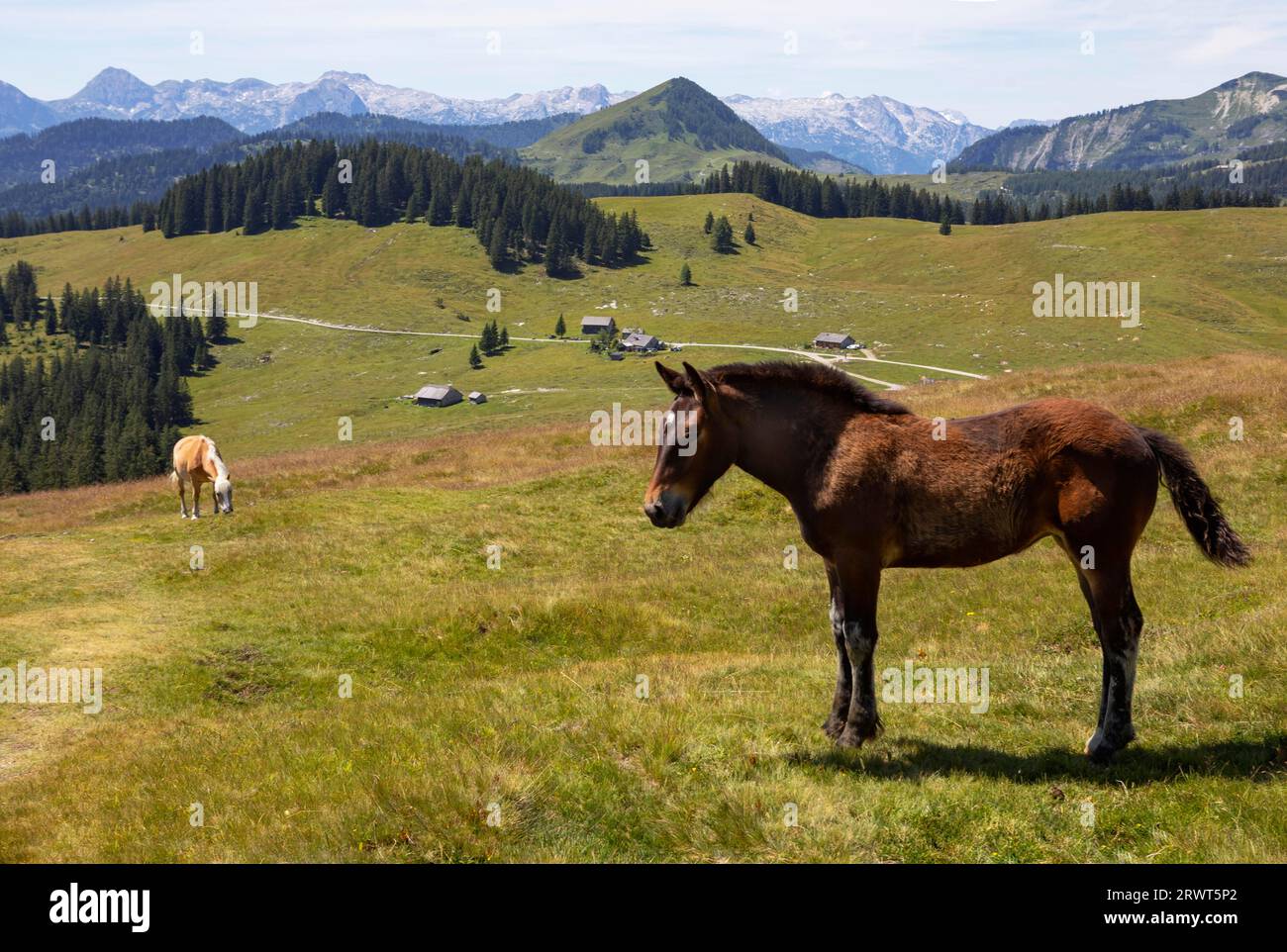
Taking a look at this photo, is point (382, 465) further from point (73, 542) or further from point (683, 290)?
point (683, 290)

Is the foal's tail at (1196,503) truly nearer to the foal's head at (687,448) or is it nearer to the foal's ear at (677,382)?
the foal's head at (687,448)

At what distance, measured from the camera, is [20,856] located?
9.56m

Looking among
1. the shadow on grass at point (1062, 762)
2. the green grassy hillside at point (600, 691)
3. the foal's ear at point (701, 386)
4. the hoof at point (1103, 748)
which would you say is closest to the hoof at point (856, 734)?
the shadow on grass at point (1062, 762)

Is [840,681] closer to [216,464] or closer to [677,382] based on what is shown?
[677,382]

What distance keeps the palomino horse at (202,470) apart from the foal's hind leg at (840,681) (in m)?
28.7

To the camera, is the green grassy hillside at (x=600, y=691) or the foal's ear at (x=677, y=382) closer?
the green grassy hillside at (x=600, y=691)

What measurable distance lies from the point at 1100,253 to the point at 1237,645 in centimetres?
18029

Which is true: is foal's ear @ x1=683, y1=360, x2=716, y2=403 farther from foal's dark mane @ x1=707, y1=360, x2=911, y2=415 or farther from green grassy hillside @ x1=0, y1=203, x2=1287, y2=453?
green grassy hillside @ x1=0, y1=203, x2=1287, y2=453

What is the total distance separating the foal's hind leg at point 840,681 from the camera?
9.98 m

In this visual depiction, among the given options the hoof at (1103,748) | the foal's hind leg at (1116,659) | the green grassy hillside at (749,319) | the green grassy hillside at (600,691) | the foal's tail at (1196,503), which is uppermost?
the green grassy hillside at (749,319)

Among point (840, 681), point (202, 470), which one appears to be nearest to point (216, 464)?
point (202, 470)

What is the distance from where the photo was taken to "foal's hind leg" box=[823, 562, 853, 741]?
998 cm

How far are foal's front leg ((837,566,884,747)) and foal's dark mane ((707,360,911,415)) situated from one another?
1.88 m
